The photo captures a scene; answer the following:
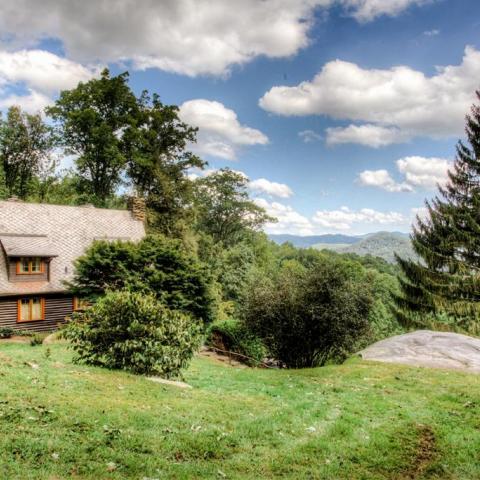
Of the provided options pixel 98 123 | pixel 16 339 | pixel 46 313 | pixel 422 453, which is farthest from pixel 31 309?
pixel 422 453

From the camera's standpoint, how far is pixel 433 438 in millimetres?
8562

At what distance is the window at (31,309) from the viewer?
26.4 meters

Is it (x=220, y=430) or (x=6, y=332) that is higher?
(x=220, y=430)

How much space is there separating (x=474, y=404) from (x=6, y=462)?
10652mm

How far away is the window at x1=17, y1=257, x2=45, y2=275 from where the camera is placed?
26825 mm

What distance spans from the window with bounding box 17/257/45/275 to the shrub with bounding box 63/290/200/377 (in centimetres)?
1576

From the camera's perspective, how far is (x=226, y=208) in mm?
54375

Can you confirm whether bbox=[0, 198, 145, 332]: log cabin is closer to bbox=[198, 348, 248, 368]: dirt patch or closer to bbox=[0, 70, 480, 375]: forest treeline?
bbox=[0, 70, 480, 375]: forest treeline

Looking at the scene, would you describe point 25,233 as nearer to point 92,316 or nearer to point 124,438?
point 92,316

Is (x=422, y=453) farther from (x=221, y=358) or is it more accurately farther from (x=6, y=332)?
(x=6, y=332)

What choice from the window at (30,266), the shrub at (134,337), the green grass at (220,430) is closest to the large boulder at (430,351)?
the green grass at (220,430)

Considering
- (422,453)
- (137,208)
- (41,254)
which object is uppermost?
(137,208)

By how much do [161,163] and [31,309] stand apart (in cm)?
2124

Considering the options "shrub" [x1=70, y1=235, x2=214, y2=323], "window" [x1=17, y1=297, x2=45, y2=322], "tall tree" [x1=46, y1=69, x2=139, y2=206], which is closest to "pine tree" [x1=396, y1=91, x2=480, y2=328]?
"shrub" [x1=70, y1=235, x2=214, y2=323]
